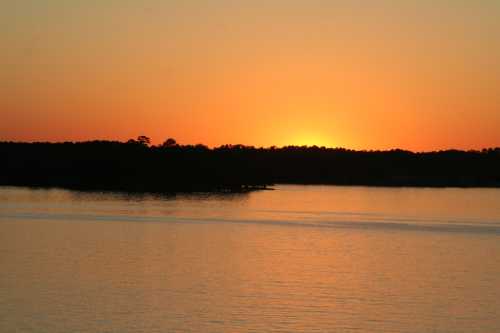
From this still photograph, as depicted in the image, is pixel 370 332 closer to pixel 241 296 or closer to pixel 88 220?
pixel 241 296

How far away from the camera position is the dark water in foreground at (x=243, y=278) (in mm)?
28047

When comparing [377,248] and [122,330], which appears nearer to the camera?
[122,330]

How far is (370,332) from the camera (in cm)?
2658

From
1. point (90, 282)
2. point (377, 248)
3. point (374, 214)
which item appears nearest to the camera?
point (90, 282)

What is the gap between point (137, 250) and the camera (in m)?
50.1

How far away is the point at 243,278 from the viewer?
126 feet

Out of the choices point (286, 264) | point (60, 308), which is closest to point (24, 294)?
point (60, 308)

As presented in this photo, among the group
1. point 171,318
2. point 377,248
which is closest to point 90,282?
point 171,318

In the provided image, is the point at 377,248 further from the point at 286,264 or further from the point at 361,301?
the point at 361,301

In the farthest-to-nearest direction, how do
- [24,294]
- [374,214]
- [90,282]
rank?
[374,214] → [90,282] → [24,294]

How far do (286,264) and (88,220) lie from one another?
122ft

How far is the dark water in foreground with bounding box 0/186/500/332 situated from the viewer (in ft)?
92.0

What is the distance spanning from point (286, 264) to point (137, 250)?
35.6 feet

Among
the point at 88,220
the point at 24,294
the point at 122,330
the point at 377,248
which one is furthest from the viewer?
the point at 88,220
